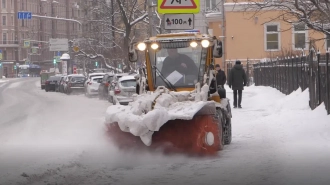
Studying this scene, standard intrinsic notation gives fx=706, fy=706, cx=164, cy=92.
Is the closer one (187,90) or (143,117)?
(143,117)

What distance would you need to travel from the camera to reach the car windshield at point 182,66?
14.1 m

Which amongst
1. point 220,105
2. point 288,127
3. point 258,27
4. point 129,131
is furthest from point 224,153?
point 258,27

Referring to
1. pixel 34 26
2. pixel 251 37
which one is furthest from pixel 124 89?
pixel 34 26

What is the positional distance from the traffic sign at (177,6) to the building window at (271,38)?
1119 inches

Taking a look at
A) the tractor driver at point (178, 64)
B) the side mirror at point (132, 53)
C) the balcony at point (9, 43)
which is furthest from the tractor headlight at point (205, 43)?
the balcony at point (9, 43)

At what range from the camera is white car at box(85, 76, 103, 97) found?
41719mm

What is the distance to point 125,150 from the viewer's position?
12.8m

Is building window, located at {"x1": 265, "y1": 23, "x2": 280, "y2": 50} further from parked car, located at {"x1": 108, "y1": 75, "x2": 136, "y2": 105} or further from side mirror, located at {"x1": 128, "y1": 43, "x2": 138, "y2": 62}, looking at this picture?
side mirror, located at {"x1": 128, "y1": 43, "x2": 138, "y2": 62}

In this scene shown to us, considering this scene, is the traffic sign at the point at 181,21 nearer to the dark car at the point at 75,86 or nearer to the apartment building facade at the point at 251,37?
the apartment building facade at the point at 251,37

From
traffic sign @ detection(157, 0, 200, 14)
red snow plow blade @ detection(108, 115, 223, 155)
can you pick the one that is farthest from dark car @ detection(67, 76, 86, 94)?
red snow plow blade @ detection(108, 115, 223, 155)

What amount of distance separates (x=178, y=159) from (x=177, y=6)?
4.91 meters

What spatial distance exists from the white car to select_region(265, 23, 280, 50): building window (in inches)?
427

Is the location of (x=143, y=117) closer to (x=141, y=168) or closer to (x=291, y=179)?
(x=141, y=168)

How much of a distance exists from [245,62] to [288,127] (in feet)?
93.0
